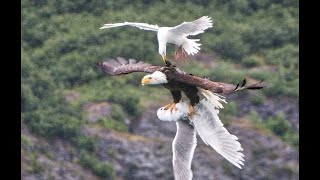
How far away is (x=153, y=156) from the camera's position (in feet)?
59.1

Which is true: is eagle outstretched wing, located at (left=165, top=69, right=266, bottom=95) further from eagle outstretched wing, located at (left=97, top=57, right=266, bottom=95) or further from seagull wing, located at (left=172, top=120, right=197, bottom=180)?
seagull wing, located at (left=172, top=120, right=197, bottom=180)

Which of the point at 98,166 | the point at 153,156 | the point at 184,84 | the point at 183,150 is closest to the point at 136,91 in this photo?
the point at 153,156

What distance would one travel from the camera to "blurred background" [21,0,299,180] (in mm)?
18047

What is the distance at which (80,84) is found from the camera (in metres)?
19.6

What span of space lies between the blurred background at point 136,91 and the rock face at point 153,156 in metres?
0.01

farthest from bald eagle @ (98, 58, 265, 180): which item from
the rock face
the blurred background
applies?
the rock face

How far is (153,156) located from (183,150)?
7546 mm

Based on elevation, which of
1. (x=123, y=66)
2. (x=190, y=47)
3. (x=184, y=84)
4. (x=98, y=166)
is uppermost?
(x=190, y=47)

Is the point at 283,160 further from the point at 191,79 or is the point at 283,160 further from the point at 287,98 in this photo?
the point at 191,79

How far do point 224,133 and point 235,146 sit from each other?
13 centimetres

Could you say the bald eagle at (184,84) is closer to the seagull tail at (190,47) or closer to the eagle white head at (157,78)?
Result: the eagle white head at (157,78)

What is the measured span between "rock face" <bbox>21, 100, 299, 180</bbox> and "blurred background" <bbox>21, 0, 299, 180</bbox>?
0.01 m

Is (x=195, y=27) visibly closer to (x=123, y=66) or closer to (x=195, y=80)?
(x=195, y=80)

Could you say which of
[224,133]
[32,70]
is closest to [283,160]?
[32,70]
